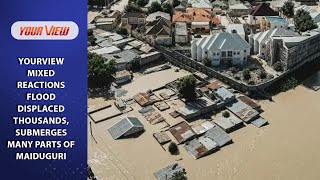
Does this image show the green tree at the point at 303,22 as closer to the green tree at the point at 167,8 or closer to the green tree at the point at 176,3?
the green tree at the point at 167,8

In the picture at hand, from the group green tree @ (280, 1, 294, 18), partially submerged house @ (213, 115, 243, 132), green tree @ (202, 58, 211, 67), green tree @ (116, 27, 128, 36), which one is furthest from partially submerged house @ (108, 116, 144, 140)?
green tree @ (280, 1, 294, 18)

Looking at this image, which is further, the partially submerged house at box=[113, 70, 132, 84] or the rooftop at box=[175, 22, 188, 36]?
the rooftop at box=[175, 22, 188, 36]

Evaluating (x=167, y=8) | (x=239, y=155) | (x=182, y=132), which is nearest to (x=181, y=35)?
(x=167, y=8)

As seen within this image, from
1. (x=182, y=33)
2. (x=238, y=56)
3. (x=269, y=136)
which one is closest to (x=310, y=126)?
(x=269, y=136)

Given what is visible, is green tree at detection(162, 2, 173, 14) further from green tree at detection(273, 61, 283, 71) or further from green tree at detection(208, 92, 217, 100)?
green tree at detection(208, 92, 217, 100)

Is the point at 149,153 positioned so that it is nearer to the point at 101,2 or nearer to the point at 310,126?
the point at 310,126

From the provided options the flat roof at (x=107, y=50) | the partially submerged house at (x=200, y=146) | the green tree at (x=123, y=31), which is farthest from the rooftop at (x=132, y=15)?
the partially submerged house at (x=200, y=146)
